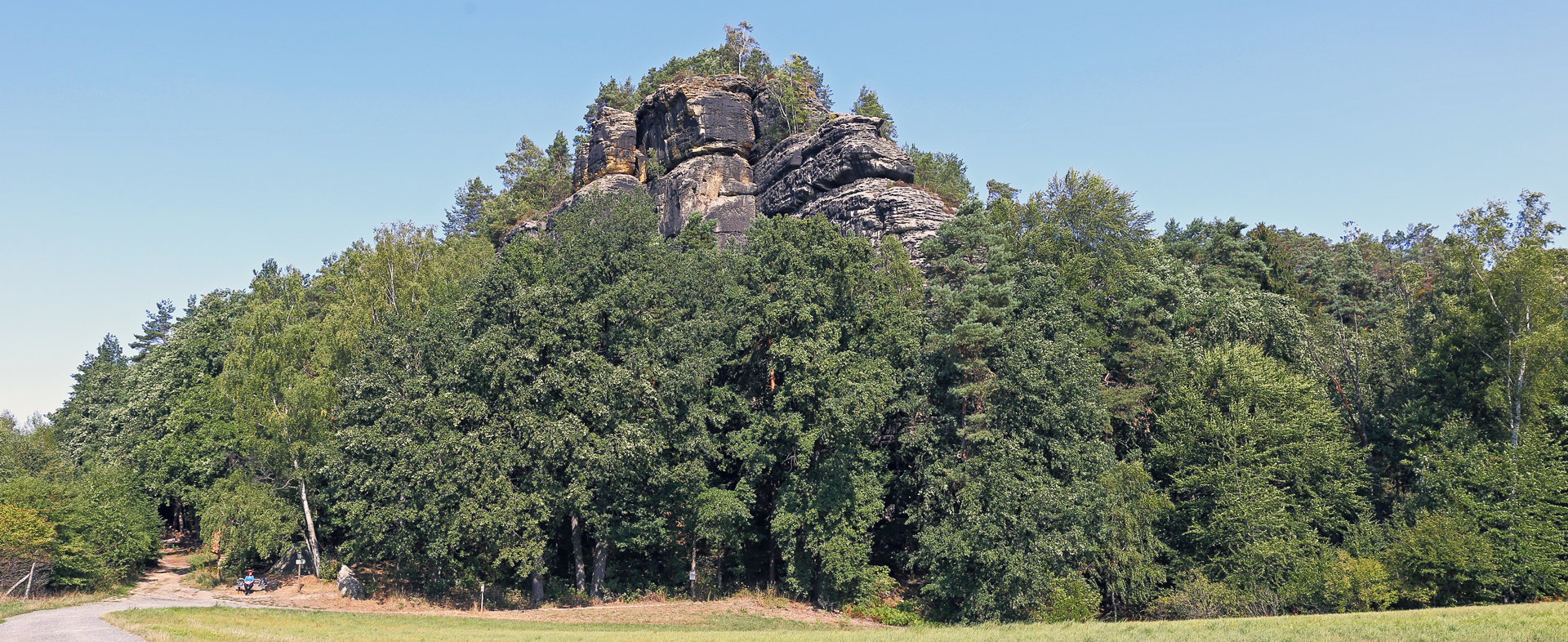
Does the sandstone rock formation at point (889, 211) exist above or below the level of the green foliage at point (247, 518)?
above

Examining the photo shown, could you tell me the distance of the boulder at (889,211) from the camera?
51281mm

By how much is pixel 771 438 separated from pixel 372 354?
1791 cm

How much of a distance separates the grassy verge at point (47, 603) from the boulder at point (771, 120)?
46.7 meters

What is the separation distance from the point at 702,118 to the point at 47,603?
46.6 meters

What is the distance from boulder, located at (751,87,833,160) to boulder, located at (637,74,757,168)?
660 millimetres

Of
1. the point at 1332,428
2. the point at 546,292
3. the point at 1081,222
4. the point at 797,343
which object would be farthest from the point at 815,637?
the point at 1081,222

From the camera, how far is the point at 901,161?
182ft

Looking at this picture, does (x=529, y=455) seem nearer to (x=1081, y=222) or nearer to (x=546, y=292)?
(x=546, y=292)

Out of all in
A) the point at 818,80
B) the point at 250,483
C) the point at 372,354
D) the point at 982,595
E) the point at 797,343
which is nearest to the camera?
the point at 982,595

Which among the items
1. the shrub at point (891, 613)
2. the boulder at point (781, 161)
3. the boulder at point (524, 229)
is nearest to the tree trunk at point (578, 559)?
the shrub at point (891, 613)

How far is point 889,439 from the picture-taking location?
38.4m

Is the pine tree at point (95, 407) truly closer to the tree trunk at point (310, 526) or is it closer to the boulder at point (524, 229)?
the tree trunk at point (310, 526)

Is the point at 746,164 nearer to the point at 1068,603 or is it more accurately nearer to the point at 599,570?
the point at 599,570

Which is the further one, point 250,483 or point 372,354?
point 250,483
